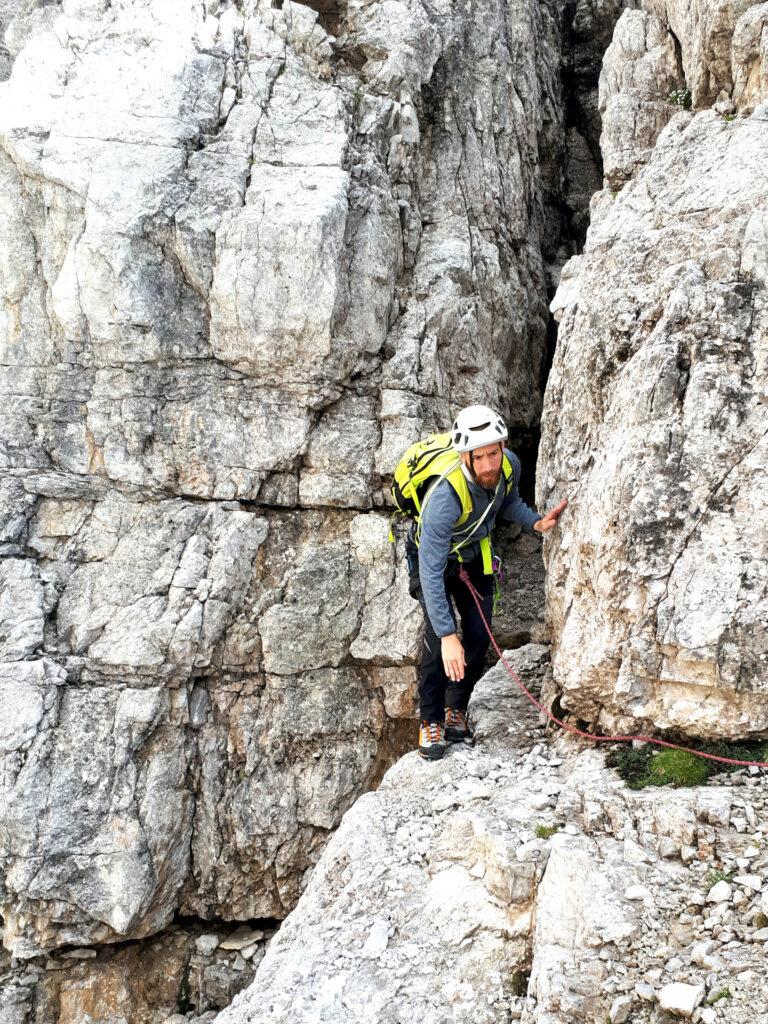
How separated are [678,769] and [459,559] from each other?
3.22m

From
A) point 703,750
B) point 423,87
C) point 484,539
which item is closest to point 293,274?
point 423,87

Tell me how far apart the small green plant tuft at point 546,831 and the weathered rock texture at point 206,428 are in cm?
562

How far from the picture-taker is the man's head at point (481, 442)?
777cm

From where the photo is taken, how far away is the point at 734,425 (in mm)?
7145

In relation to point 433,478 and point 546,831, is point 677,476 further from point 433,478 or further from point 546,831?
point 546,831

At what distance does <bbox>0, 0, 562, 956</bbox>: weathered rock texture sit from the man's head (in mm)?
4602

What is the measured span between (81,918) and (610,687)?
894 centimetres

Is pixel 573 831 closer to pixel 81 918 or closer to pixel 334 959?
pixel 334 959

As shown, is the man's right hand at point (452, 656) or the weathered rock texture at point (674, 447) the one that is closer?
the weathered rock texture at point (674, 447)

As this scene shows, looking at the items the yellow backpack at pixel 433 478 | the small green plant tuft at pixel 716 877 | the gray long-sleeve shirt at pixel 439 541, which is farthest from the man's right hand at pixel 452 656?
the small green plant tuft at pixel 716 877

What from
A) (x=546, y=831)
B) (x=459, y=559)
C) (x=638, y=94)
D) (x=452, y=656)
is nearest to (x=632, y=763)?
(x=546, y=831)

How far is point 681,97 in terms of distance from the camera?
1143 cm

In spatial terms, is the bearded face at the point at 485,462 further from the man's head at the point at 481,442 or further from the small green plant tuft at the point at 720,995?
the small green plant tuft at the point at 720,995

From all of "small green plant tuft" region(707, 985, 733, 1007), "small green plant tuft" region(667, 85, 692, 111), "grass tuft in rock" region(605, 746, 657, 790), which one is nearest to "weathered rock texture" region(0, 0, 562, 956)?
"small green plant tuft" region(667, 85, 692, 111)
